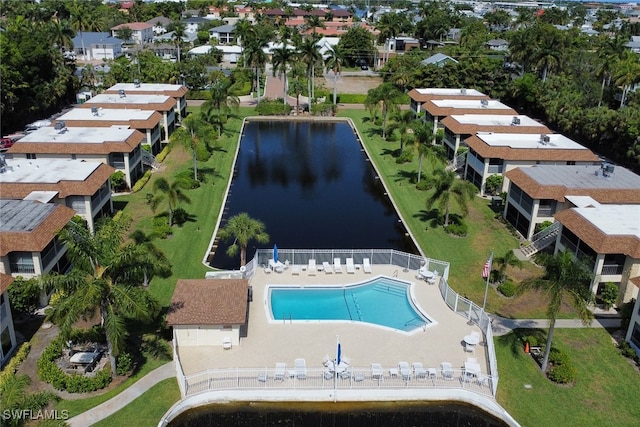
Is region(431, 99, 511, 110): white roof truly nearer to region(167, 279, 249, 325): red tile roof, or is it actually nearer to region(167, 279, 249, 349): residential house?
region(167, 279, 249, 325): red tile roof

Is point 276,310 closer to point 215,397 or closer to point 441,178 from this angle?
point 215,397

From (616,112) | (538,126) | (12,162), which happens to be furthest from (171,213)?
(616,112)

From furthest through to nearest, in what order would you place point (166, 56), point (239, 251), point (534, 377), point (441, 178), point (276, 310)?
1. point (166, 56)
2. point (441, 178)
3. point (239, 251)
4. point (276, 310)
5. point (534, 377)

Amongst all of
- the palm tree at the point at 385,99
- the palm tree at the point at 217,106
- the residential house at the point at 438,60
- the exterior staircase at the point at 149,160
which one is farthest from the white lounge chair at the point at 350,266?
the residential house at the point at 438,60

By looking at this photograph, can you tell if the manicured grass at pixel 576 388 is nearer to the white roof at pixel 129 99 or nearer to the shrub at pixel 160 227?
the shrub at pixel 160 227

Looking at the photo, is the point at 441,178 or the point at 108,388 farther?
the point at 441,178

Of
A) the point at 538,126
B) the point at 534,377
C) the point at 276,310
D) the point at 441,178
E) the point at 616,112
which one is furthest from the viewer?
the point at 616,112
